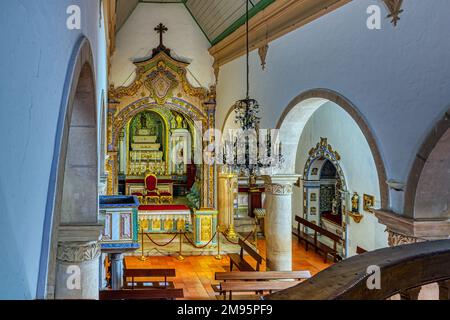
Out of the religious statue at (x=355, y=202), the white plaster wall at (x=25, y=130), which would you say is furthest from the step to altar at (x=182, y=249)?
the white plaster wall at (x=25, y=130)

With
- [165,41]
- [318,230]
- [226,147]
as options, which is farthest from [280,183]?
[165,41]

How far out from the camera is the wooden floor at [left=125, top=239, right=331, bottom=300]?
37.0 ft

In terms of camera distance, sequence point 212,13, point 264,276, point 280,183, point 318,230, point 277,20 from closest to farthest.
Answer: point 264,276, point 277,20, point 280,183, point 318,230, point 212,13

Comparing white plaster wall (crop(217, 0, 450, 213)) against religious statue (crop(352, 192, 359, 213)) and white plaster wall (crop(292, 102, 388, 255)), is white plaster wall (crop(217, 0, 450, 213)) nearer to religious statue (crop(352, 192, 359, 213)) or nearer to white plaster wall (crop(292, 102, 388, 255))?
white plaster wall (crop(292, 102, 388, 255))

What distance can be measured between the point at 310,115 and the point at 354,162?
3.43 meters

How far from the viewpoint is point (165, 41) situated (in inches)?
611

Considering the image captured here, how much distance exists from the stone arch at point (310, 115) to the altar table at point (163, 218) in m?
5.85

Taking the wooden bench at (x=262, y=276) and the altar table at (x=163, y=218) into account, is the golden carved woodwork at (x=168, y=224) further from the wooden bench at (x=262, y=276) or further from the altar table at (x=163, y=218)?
the wooden bench at (x=262, y=276)

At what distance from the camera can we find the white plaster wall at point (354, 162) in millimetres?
11672

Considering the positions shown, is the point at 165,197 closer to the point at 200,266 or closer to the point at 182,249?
the point at 182,249

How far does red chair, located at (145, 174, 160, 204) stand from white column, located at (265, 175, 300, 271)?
30.5ft

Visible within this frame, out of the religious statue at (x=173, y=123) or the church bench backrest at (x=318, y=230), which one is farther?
the religious statue at (x=173, y=123)

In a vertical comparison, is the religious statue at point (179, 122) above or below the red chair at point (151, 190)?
above
